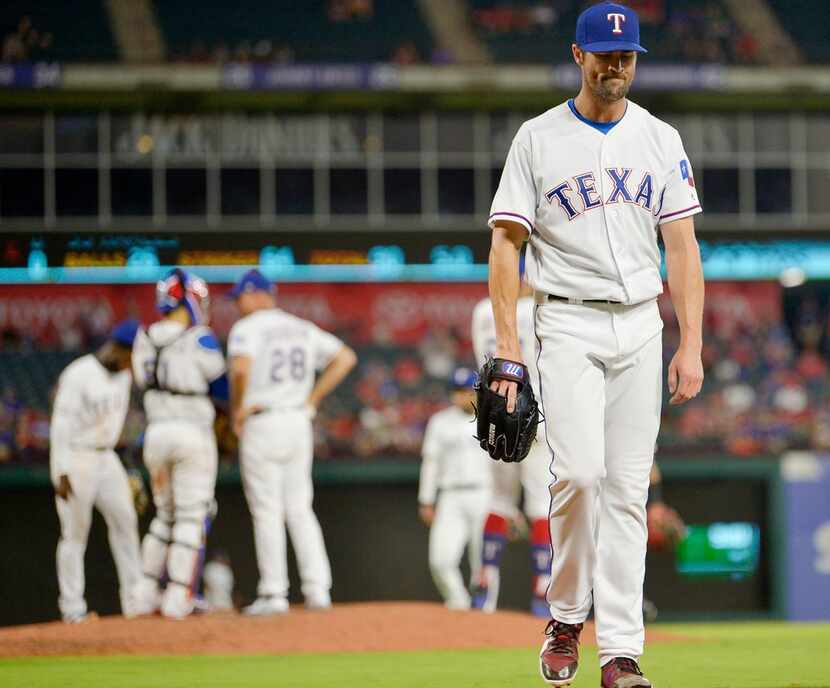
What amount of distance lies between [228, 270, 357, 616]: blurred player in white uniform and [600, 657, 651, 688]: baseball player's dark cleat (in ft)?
15.8

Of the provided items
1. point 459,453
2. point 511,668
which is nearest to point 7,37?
point 459,453

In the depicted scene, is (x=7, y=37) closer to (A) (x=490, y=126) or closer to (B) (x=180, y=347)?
(A) (x=490, y=126)

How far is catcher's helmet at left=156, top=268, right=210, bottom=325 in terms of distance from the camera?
9.23 metres

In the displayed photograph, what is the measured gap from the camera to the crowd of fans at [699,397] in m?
17.1

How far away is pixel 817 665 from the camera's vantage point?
20.2ft

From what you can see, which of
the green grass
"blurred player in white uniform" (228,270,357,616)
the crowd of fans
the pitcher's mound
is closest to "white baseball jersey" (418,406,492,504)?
the crowd of fans

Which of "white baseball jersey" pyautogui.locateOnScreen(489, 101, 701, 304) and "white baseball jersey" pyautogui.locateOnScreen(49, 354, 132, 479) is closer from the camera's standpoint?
"white baseball jersey" pyautogui.locateOnScreen(489, 101, 701, 304)

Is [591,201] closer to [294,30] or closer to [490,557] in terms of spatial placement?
[490,557]

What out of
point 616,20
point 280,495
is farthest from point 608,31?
point 280,495

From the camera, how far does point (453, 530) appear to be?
11094mm

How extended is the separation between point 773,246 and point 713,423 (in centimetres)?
922

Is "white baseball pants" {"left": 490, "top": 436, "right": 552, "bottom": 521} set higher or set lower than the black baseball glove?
lower

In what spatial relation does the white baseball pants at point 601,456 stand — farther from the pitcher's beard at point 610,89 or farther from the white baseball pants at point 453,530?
the white baseball pants at point 453,530

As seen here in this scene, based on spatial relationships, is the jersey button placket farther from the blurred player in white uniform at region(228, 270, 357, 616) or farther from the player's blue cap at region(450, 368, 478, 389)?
the player's blue cap at region(450, 368, 478, 389)
